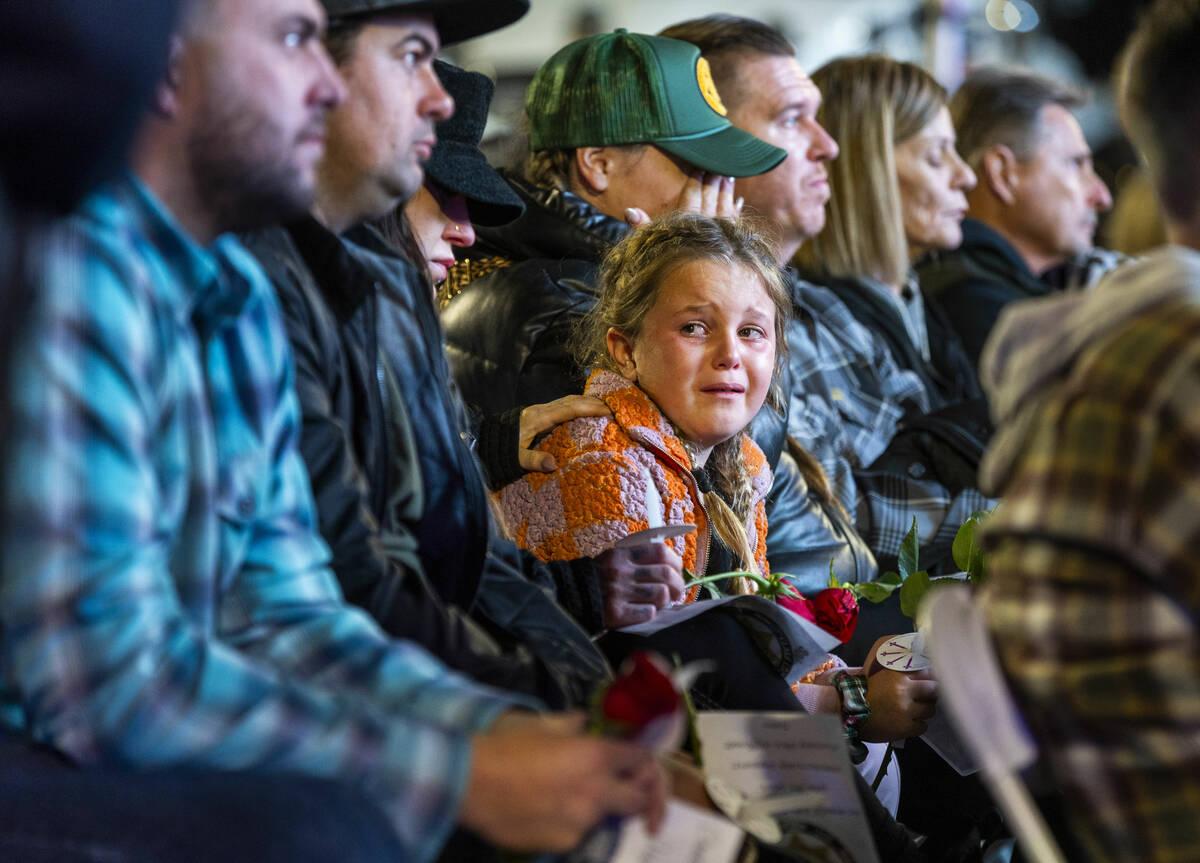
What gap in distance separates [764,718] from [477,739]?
0.41 metres

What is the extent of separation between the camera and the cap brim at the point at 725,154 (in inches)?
99.8

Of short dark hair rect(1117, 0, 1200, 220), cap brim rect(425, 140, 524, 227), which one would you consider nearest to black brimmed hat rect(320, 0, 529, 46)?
cap brim rect(425, 140, 524, 227)

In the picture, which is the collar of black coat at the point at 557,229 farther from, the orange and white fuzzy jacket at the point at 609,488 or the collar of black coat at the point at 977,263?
the collar of black coat at the point at 977,263

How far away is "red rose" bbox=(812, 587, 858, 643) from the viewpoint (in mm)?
1910

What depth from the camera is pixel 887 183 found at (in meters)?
3.55

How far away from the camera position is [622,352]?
2070 millimetres

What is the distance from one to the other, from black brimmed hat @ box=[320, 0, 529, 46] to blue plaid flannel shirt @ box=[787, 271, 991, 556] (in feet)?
4.13

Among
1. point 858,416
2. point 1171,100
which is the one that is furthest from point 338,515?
point 858,416

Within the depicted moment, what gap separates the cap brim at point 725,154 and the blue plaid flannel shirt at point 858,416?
231 mm

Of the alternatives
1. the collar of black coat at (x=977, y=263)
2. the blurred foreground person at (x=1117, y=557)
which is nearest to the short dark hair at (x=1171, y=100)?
the blurred foreground person at (x=1117, y=557)

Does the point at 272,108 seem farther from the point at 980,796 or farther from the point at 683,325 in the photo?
the point at 980,796

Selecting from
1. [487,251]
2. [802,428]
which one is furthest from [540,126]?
[802,428]

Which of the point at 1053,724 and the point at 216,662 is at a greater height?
the point at 216,662

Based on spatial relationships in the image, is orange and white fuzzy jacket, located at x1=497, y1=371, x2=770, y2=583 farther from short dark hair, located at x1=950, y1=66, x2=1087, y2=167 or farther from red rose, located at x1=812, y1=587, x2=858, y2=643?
short dark hair, located at x1=950, y1=66, x2=1087, y2=167
